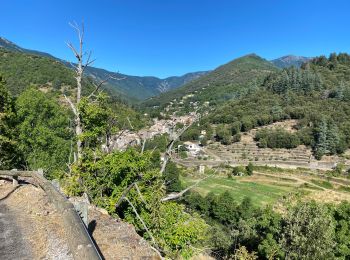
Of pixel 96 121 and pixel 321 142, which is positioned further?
pixel 321 142

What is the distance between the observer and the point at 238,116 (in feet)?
487

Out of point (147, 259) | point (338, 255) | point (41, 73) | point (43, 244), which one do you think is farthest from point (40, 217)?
point (41, 73)

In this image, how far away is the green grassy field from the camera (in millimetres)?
71438

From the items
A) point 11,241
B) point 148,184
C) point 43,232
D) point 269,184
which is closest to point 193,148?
point 269,184

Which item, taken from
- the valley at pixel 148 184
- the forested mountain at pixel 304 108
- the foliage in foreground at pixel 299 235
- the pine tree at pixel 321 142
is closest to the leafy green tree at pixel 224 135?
the forested mountain at pixel 304 108

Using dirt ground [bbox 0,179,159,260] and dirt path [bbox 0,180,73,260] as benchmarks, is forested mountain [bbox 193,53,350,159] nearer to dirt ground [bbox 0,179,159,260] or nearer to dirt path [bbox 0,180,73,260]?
dirt ground [bbox 0,179,159,260]

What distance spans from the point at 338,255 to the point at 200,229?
1786cm

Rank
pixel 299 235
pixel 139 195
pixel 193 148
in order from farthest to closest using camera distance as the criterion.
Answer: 1. pixel 193 148
2. pixel 299 235
3. pixel 139 195

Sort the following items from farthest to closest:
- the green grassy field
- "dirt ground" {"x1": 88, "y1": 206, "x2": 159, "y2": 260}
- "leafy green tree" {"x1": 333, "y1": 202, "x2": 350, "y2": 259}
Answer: the green grassy field
"leafy green tree" {"x1": 333, "y1": 202, "x2": 350, "y2": 259}
"dirt ground" {"x1": 88, "y1": 206, "x2": 159, "y2": 260}

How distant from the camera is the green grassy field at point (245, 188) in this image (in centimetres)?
7144

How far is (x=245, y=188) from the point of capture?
7956 centimetres

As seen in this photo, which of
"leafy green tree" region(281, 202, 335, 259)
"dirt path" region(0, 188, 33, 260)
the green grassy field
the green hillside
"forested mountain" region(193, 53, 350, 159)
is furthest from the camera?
"forested mountain" region(193, 53, 350, 159)

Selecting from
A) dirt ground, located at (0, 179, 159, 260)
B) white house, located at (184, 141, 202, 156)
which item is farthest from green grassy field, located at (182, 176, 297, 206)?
dirt ground, located at (0, 179, 159, 260)

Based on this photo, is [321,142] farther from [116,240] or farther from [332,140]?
[116,240]
